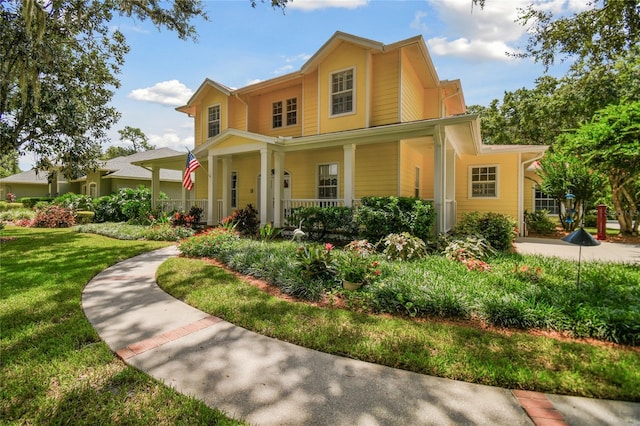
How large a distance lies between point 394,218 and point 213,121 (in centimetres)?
1149

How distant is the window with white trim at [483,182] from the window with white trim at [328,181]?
6.65 meters

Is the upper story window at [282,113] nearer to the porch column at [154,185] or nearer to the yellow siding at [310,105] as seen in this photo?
the yellow siding at [310,105]

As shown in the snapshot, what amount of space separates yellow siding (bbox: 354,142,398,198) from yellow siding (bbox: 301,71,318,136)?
2323mm

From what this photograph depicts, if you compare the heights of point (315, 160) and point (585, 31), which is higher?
point (585, 31)

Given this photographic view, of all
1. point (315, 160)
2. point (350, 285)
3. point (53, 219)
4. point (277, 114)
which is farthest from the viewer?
point (53, 219)

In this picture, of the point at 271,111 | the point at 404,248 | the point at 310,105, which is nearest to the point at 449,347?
the point at 404,248

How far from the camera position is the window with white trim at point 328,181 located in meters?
12.1

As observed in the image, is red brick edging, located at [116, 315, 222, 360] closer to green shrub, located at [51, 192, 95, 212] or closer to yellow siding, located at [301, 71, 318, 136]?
yellow siding, located at [301, 71, 318, 136]

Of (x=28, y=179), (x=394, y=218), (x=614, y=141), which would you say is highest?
(x=28, y=179)

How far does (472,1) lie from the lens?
6.50 m

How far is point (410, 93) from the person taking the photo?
38.8 ft

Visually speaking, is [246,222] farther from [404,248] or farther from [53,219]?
[53,219]

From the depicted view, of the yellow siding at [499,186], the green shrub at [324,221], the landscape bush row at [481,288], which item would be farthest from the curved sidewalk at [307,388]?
the yellow siding at [499,186]

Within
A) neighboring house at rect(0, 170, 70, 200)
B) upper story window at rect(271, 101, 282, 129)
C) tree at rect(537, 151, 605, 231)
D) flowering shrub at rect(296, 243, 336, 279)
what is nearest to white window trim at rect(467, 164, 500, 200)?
tree at rect(537, 151, 605, 231)
